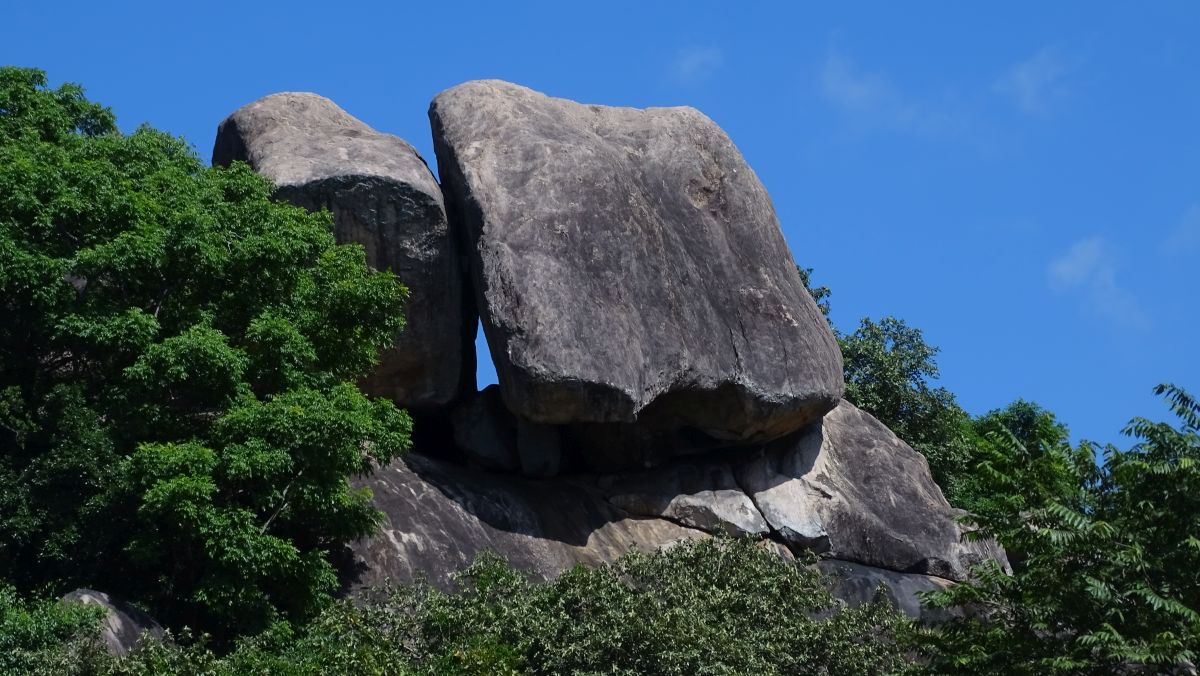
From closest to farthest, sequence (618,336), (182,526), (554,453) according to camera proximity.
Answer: (182,526), (618,336), (554,453)

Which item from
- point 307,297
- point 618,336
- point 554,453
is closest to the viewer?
point 307,297

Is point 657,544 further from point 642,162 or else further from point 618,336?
point 642,162

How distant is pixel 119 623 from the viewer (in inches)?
829

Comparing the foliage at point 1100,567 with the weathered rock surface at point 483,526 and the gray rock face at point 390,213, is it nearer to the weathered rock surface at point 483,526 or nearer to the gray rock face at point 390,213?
the weathered rock surface at point 483,526

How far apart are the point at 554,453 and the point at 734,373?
3416 mm

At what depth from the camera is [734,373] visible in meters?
28.8

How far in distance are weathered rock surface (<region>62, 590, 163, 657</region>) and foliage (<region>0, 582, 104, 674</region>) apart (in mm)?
420

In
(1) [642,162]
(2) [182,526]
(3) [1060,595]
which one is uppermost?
(1) [642,162]

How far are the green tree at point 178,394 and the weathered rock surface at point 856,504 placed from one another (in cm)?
845

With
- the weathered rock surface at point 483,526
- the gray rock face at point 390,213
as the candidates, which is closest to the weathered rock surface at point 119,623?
the weathered rock surface at point 483,526

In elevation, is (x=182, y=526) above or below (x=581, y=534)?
below

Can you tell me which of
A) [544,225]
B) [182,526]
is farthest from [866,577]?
[182,526]

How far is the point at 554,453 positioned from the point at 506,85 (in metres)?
6.83

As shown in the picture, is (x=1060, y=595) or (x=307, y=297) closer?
(x=1060, y=595)
